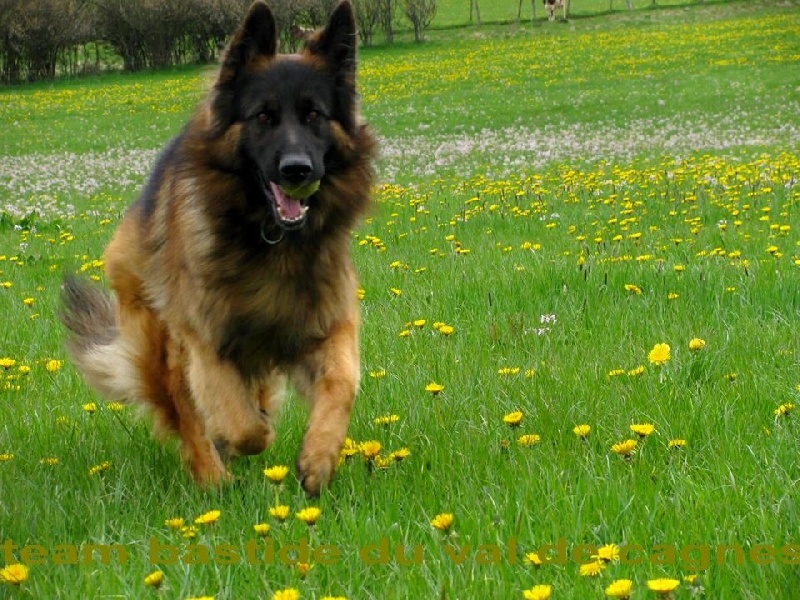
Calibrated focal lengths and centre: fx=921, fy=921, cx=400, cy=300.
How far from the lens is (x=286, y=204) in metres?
3.71

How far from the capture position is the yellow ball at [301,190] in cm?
364

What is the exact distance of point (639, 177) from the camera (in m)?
10.4

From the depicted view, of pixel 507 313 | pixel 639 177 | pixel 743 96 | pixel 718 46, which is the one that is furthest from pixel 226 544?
pixel 718 46

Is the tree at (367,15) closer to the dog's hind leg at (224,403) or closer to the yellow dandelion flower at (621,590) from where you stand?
the dog's hind leg at (224,403)

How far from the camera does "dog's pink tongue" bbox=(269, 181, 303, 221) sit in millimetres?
3688

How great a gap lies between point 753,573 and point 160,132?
75.1 feet

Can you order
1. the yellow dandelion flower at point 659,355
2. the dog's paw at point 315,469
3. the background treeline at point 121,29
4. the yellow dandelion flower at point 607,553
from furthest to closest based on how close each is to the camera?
the background treeline at point 121,29 → the yellow dandelion flower at point 659,355 → the dog's paw at point 315,469 → the yellow dandelion flower at point 607,553

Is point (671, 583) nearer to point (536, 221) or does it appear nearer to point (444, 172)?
point (536, 221)

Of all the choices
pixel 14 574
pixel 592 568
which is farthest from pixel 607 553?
pixel 14 574

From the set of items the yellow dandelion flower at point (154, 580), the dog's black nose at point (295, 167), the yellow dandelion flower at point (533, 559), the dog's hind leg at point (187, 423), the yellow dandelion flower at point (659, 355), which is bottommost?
the dog's hind leg at point (187, 423)

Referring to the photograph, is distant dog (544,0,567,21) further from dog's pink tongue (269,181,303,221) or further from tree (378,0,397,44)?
dog's pink tongue (269,181,303,221)

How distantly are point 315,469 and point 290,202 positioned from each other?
3.88 feet

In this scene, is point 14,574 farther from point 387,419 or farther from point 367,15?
point 367,15

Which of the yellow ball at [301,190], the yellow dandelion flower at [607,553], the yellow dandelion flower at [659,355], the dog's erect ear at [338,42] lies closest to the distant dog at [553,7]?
the dog's erect ear at [338,42]
